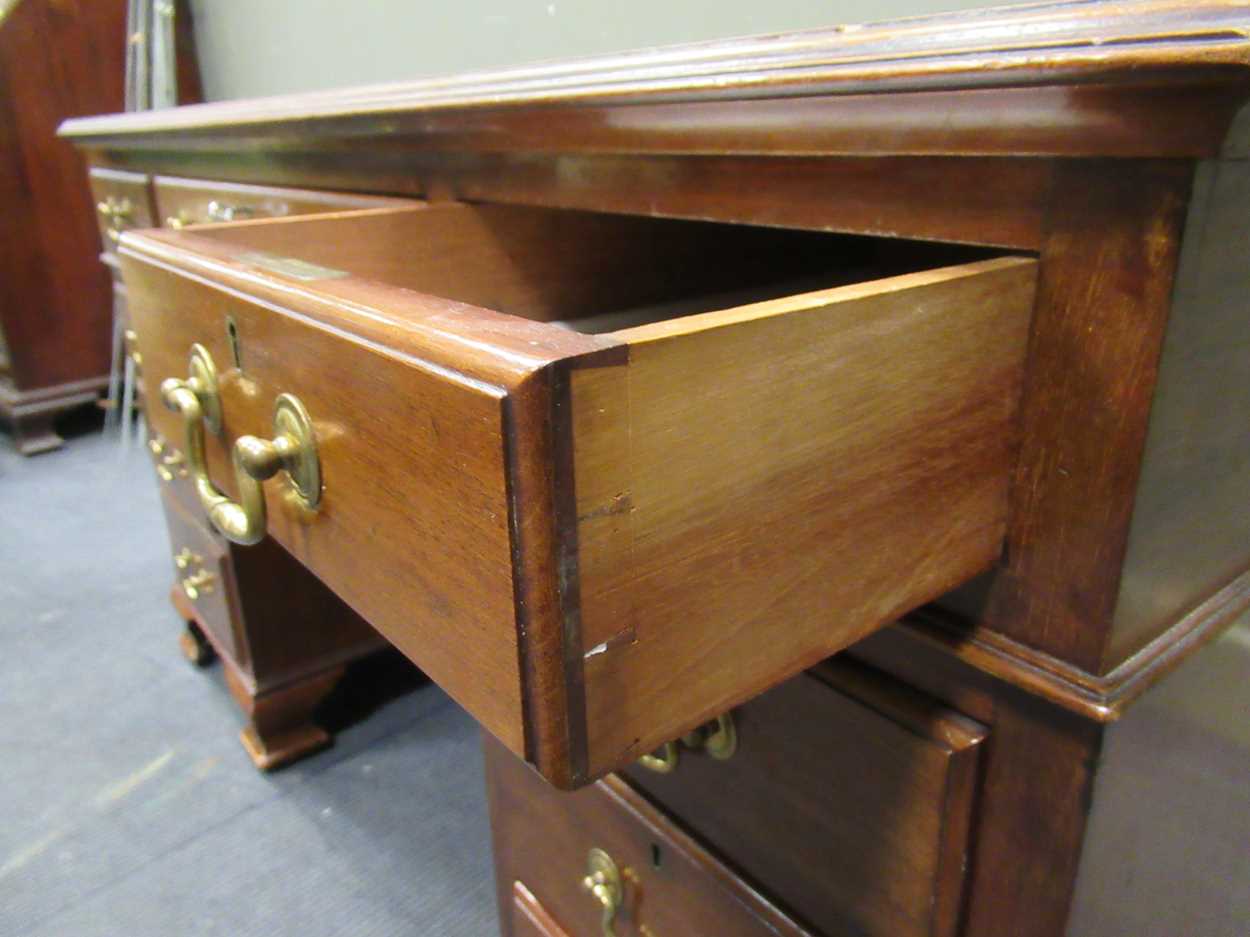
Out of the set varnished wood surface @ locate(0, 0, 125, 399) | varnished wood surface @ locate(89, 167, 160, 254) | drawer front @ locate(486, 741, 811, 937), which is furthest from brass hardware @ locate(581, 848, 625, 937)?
varnished wood surface @ locate(0, 0, 125, 399)

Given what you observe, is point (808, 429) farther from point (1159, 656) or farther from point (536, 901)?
point (536, 901)

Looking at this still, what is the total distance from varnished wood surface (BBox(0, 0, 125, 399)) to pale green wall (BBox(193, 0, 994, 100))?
343 millimetres

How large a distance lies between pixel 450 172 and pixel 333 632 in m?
0.71

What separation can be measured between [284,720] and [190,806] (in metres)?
0.13

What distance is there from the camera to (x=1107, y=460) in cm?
34

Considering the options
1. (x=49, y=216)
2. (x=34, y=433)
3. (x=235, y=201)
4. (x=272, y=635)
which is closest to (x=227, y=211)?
Result: (x=235, y=201)

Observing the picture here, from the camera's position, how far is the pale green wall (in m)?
0.79

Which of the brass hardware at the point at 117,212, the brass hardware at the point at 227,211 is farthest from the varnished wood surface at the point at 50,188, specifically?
the brass hardware at the point at 227,211

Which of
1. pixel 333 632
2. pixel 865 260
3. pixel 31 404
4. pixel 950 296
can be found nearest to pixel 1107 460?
pixel 950 296

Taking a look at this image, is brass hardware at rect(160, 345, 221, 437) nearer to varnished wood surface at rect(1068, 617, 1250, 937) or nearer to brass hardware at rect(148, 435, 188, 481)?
varnished wood surface at rect(1068, 617, 1250, 937)

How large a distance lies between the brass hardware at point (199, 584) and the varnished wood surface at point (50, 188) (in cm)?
125

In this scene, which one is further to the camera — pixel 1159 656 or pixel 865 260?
pixel 865 260

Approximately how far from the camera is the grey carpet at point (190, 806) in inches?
36.0

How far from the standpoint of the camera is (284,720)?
1128 mm
